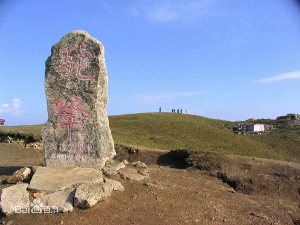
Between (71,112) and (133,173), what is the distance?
2.87m

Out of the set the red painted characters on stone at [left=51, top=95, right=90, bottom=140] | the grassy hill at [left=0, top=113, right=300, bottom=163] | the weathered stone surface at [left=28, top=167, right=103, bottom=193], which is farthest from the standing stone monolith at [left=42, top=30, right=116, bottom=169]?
the grassy hill at [left=0, top=113, right=300, bottom=163]

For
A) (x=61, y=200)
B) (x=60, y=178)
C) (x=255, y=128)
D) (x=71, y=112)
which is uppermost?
(x=71, y=112)

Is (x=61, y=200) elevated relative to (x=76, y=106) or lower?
lower

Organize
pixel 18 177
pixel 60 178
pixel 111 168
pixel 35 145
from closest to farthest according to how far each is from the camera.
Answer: pixel 60 178, pixel 18 177, pixel 111 168, pixel 35 145

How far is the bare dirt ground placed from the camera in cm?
581

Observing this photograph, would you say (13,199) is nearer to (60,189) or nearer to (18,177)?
(60,189)

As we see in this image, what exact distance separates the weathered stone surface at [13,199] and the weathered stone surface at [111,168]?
2.43 m

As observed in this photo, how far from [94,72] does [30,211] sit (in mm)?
4460

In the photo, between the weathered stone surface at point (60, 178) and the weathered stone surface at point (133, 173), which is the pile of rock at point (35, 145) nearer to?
the weathered stone surface at point (60, 178)

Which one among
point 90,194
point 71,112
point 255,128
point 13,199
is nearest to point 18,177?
point 13,199

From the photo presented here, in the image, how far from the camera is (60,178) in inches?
292

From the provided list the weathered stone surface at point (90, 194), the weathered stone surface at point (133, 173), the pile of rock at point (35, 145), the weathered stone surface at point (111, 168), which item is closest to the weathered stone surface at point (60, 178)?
the weathered stone surface at point (111, 168)

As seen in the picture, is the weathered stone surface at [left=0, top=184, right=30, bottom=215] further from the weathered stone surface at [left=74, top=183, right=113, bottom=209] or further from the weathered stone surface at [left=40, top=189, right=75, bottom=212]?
the weathered stone surface at [left=74, top=183, right=113, bottom=209]

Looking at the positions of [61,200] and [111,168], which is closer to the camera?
[61,200]
